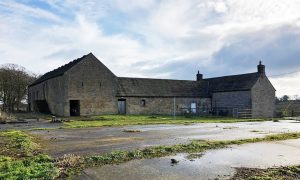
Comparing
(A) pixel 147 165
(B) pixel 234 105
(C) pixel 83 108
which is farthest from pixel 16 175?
(B) pixel 234 105

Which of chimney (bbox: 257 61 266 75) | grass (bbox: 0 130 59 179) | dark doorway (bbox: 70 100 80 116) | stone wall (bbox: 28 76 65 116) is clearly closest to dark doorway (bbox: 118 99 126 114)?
dark doorway (bbox: 70 100 80 116)

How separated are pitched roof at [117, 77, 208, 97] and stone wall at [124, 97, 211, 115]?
1.95 feet

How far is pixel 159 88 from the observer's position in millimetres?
50062

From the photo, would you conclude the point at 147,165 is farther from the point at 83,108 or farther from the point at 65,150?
the point at 83,108

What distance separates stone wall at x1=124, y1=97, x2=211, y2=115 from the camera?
46.0 metres

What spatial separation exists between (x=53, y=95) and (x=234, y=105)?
81.4ft

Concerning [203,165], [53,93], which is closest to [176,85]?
[53,93]

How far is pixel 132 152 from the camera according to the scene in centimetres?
1125

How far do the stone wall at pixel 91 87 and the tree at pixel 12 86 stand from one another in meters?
16.9

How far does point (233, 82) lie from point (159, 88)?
10901mm

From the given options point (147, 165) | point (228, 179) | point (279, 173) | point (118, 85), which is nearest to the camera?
point (228, 179)

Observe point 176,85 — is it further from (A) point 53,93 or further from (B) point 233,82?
(A) point 53,93

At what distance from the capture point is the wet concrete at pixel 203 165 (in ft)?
27.5

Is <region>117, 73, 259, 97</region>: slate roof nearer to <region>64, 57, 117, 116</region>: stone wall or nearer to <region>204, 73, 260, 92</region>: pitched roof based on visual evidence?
<region>204, 73, 260, 92</region>: pitched roof
